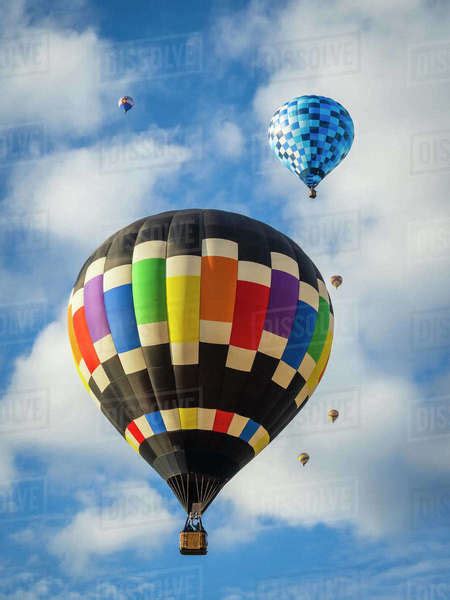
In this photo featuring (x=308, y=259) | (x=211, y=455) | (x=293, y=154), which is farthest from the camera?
(x=293, y=154)

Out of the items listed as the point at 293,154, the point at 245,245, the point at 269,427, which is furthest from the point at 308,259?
the point at 293,154

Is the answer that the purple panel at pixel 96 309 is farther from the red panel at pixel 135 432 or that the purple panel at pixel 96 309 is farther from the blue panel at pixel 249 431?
the blue panel at pixel 249 431

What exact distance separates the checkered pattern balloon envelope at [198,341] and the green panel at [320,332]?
0.02m

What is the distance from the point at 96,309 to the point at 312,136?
27.7 feet

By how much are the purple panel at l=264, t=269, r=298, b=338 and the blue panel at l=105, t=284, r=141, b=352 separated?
2.24 meters

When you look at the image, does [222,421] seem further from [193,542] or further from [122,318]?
[122,318]

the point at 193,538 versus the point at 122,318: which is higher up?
the point at 122,318

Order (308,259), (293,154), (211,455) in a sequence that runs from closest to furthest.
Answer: (211,455), (308,259), (293,154)

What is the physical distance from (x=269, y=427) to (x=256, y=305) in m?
2.11

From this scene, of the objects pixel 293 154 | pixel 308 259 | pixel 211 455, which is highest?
pixel 293 154

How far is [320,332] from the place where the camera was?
938 inches

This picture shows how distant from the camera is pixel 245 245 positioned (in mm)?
23312

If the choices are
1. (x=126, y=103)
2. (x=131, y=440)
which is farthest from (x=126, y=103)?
(x=131, y=440)

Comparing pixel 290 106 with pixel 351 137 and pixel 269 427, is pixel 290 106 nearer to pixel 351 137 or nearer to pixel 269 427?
pixel 351 137
